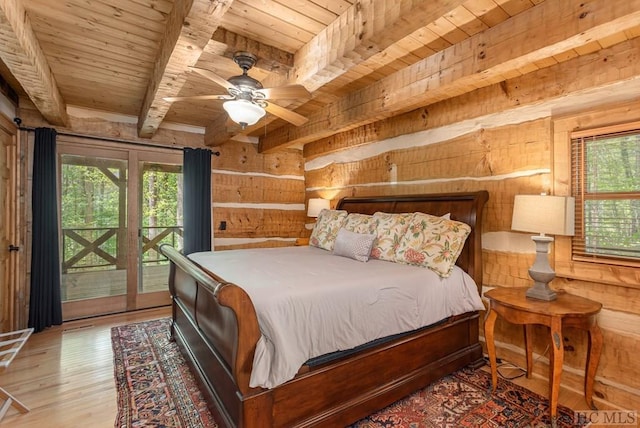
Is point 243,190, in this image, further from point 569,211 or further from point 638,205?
point 638,205

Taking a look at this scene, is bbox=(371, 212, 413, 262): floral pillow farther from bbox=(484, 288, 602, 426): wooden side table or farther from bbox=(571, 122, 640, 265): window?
bbox=(571, 122, 640, 265): window

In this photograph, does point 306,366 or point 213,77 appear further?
point 213,77

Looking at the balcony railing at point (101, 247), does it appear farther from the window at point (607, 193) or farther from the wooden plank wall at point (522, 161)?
the window at point (607, 193)

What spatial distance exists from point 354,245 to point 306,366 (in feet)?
4.29

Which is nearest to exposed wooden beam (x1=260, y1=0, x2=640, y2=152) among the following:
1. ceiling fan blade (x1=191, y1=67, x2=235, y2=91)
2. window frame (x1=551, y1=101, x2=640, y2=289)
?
window frame (x1=551, y1=101, x2=640, y2=289)

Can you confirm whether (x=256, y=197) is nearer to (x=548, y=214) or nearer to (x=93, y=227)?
(x=93, y=227)

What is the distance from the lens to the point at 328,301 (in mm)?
1741

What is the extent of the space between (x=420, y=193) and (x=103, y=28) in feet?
9.98

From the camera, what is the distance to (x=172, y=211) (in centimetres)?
429

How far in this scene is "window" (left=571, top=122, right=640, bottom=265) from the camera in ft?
6.53

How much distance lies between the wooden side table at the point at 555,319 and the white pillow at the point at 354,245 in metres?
0.99

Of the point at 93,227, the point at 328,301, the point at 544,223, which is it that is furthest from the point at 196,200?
the point at 544,223

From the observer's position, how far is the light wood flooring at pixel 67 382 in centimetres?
193

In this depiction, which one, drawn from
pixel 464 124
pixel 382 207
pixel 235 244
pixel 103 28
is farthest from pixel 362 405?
pixel 235 244
